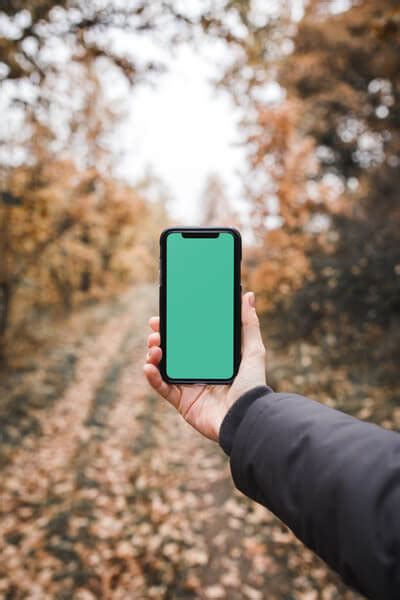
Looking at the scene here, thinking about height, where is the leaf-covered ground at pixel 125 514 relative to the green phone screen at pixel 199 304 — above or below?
below

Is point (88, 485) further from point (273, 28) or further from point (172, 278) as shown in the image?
point (273, 28)

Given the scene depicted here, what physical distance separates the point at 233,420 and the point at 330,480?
41cm

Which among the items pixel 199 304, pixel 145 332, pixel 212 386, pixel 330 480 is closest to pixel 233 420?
pixel 330 480

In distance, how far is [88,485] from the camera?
16.8ft

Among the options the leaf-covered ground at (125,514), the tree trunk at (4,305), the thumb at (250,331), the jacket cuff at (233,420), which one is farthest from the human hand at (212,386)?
the tree trunk at (4,305)

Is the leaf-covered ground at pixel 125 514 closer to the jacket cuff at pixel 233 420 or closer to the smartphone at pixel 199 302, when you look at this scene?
the smartphone at pixel 199 302

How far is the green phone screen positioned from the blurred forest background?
106 inches

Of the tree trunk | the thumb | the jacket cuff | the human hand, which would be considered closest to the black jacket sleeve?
the jacket cuff

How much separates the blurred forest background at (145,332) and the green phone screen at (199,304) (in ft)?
8.85

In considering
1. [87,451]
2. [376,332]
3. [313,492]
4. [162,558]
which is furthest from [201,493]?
[313,492]

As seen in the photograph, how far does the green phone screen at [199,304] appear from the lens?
1.90 m

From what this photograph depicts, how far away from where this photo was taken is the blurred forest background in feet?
13.2

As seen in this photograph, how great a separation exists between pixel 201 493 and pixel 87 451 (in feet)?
5.85

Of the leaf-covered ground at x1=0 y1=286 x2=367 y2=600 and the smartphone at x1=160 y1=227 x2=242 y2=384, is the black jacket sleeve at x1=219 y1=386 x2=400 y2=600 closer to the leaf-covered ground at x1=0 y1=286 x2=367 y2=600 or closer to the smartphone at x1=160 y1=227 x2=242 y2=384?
the smartphone at x1=160 y1=227 x2=242 y2=384
